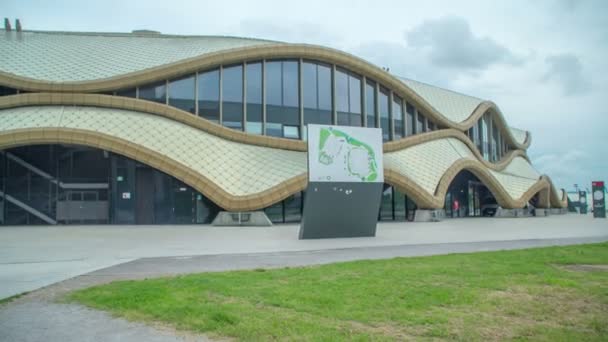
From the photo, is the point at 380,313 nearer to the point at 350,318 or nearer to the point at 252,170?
the point at 350,318

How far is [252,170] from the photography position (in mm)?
29969

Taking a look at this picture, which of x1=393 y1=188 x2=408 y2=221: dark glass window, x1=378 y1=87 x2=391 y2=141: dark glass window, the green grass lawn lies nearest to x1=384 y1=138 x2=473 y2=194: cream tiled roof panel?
x1=393 y1=188 x2=408 y2=221: dark glass window

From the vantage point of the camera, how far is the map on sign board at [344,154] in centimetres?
1972

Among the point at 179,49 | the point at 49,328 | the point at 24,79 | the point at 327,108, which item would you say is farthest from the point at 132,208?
the point at 49,328

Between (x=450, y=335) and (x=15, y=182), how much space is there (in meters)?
32.4

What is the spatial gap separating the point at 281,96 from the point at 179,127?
8.65 meters

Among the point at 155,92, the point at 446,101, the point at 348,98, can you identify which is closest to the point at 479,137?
the point at 446,101

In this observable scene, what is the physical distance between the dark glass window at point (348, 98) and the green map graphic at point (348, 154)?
58.3 feet

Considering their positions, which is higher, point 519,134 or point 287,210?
point 519,134

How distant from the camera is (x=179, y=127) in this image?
102ft

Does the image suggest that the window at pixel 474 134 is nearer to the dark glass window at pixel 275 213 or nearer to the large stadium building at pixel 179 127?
the large stadium building at pixel 179 127

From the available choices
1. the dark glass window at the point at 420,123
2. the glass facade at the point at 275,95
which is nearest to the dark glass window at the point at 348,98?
the glass facade at the point at 275,95

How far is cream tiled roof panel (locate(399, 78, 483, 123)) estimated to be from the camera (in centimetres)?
4947

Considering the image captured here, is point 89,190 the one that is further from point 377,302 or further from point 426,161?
point 377,302
